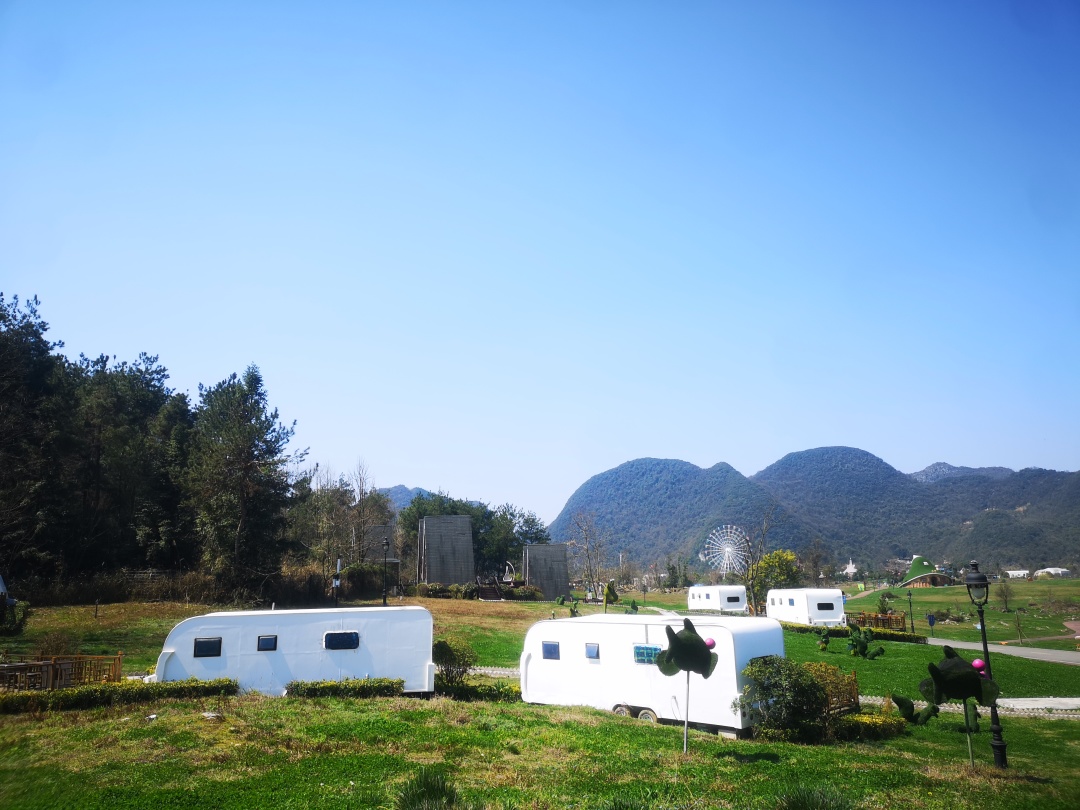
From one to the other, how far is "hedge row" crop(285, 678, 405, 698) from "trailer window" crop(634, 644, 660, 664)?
647 centimetres

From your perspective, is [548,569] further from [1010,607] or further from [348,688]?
[348,688]

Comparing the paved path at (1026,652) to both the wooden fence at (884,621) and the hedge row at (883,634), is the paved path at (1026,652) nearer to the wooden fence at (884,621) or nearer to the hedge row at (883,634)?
the hedge row at (883,634)

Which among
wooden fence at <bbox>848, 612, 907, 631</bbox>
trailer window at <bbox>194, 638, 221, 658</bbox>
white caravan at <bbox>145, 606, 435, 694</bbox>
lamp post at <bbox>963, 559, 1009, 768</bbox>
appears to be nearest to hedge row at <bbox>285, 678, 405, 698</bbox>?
white caravan at <bbox>145, 606, 435, 694</bbox>

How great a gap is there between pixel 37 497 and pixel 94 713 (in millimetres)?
27339

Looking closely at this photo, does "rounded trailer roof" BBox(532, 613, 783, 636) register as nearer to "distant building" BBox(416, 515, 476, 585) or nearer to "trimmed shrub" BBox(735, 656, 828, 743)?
"trimmed shrub" BBox(735, 656, 828, 743)

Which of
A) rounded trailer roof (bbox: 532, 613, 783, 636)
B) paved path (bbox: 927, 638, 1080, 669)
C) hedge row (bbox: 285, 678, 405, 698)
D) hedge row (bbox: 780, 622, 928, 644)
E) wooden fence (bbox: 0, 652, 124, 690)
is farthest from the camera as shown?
hedge row (bbox: 780, 622, 928, 644)

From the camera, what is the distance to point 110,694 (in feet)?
54.1

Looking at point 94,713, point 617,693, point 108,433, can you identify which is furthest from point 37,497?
point 617,693

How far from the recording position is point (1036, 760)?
48.8 ft

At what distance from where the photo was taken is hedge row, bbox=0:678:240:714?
1550 centimetres

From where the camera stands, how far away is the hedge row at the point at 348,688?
1848 centimetres

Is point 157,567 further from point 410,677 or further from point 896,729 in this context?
point 896,729

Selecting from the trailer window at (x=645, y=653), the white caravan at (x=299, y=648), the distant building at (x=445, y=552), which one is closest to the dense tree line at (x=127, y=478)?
the distant building at (x=445, y=552)

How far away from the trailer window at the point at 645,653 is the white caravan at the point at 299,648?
5.80 meters
